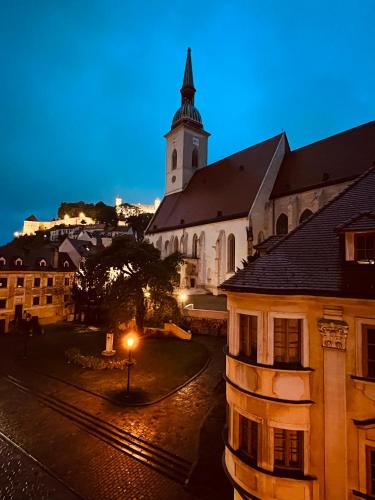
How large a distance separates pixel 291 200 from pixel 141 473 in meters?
26.7

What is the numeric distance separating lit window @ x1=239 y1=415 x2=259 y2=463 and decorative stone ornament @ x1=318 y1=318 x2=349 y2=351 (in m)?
2.73

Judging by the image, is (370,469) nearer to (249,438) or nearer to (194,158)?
(249,438)

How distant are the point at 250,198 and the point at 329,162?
27.0 feet

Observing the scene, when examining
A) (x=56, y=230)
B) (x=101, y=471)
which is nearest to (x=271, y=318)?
(x=101, y=471)

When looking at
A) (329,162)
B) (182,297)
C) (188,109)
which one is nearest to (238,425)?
(182,297)

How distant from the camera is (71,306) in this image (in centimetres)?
3550

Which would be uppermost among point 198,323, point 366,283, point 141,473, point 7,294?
point 366,283

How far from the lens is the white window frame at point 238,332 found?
7058 millimetres

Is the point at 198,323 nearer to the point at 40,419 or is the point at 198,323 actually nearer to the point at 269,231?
the point at 269,231

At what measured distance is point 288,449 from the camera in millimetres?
6801

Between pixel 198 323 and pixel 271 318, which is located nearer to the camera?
pixel 271 318

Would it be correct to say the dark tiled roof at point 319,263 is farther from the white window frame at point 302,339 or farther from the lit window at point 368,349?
the lit window at point 368,349

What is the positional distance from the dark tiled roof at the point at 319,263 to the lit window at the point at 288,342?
2.94 ft

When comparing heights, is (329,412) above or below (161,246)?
below
